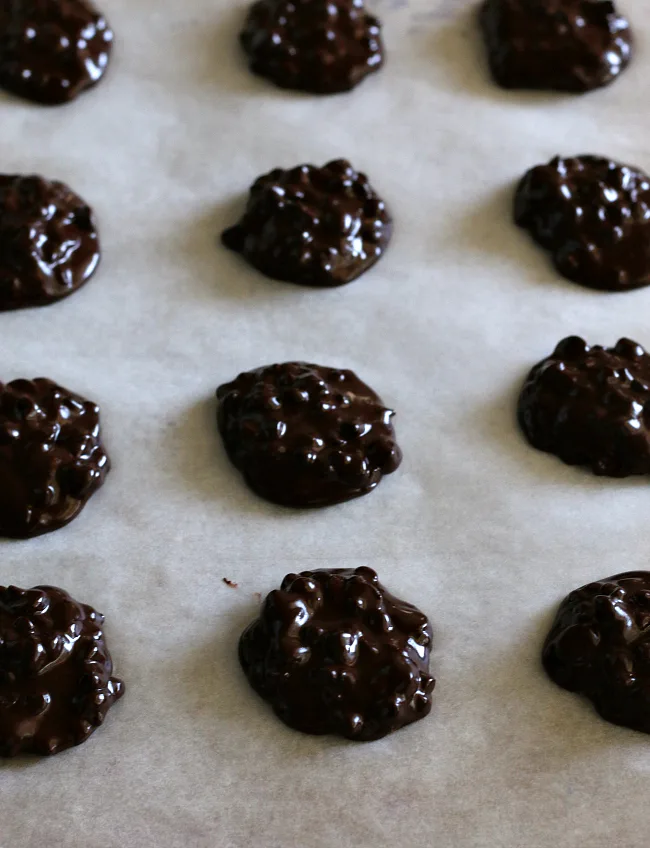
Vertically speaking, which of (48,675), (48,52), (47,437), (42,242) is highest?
(48,52)

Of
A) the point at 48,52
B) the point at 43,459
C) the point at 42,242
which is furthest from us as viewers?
the point at 48,52

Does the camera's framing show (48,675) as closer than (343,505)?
Yes

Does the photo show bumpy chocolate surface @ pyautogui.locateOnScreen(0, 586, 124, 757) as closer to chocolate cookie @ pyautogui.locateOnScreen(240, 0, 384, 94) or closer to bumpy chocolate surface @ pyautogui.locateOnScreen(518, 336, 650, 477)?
bumpy chocolate surface @ pyautogui.locateOnScreen(518, 336, 650, 477)

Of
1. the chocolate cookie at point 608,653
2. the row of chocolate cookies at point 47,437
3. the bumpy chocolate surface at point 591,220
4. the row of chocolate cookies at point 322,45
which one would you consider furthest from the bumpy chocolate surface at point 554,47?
the chocolate cookie at point 608,653

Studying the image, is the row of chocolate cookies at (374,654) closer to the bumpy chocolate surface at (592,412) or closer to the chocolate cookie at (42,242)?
the bumpy chocolate surface at (592,412)

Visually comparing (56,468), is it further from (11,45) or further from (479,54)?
(479,54)

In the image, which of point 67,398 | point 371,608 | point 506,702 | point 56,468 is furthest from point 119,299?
point 506,702

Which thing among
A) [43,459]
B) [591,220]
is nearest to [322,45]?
[591,220]

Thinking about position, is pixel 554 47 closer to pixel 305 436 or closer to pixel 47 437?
pixel 305 436
